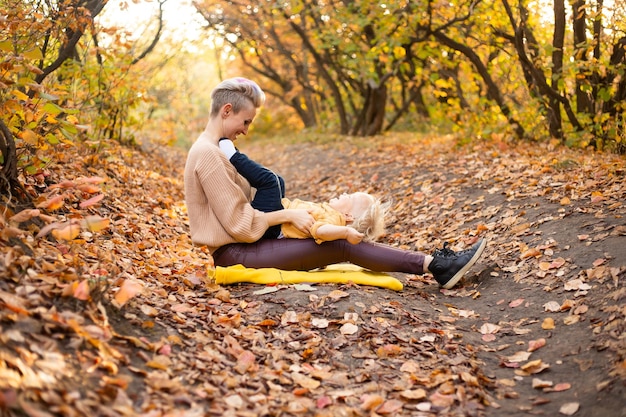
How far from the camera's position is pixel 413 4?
9.20 metres

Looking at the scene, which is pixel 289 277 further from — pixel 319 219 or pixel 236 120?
pixel 236 120

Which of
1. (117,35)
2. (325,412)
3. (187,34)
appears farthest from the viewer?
(187,34)

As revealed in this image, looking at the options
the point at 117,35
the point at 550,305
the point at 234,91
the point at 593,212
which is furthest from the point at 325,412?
the point at 117,35

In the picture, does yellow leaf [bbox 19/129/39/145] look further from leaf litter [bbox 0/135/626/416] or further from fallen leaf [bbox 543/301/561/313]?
fallen leaf [bbox 543/301/561/313]

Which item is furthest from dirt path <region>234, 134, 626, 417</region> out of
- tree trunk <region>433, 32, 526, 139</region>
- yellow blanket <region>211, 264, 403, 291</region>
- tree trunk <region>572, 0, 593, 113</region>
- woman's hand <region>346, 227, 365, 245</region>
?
tree trunk <region>433, 32, 526, 139</region>

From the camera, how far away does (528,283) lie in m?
4.29

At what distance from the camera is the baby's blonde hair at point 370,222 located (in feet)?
14.6

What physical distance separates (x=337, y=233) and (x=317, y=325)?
33.9 inches

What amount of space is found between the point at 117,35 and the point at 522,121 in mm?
6109

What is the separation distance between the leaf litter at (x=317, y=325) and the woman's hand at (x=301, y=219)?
477 millimetres

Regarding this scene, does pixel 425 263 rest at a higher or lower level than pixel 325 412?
higher

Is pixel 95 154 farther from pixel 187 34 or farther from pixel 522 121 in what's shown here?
pixel 187 34

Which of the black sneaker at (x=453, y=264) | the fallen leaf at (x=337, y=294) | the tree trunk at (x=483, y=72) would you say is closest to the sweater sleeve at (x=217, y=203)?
the fallen leaf at (x=337, y=294)

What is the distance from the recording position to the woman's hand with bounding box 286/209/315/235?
4316mm
